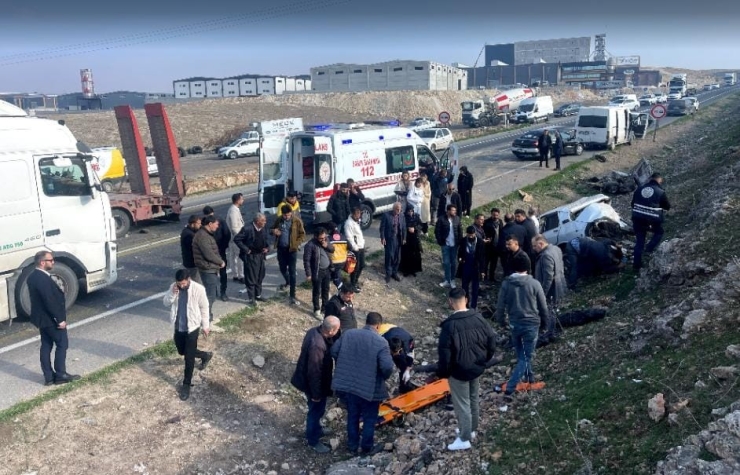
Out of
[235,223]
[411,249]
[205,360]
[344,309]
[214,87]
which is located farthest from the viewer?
[214,87]

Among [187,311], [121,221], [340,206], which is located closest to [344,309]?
[187,311]

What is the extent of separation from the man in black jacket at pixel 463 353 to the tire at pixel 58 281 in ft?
21.3

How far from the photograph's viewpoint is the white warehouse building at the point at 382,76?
85.7 meters

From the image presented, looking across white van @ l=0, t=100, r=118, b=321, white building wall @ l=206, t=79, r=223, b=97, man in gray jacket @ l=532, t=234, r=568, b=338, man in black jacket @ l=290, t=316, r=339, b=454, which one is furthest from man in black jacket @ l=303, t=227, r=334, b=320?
white building wall @ l=206, t=79, r=223, b=97

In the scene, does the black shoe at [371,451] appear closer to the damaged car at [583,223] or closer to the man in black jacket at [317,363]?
the man in black jacket at [317,363]

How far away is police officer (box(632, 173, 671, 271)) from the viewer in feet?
37.4

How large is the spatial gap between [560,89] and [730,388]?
327 feet

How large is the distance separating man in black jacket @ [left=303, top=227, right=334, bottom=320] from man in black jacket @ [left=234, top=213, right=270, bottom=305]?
756 mm

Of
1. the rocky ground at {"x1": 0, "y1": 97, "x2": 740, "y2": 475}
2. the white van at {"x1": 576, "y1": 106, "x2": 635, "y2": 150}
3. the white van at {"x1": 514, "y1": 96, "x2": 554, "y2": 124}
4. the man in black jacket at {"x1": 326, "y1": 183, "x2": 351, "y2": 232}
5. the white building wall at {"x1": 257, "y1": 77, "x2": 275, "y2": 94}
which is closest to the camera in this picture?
the rocky ground at {"x1": 0, "y1": 97, "x2": 740, "y2": 475}

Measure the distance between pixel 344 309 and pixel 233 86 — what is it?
281ft

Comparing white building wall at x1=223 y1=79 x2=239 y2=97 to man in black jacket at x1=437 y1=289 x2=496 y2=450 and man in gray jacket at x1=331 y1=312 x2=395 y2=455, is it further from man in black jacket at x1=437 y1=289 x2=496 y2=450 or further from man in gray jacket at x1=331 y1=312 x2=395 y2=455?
man in black jacket at x1=437 y1=289 x2=496 y2=450

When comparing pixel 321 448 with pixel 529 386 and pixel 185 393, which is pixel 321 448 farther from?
pixel 529 386

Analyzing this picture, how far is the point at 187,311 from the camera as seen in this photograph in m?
7.55

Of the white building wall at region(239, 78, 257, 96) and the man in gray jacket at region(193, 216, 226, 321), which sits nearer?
the man in gray jacket at region(193, 216, 226, 321)
